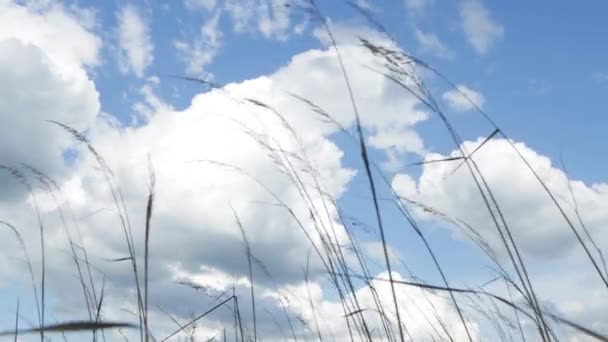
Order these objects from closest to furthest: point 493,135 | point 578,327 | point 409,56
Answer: point 578,327 → point 493,135 → point 409,56

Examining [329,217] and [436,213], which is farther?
[329,217]

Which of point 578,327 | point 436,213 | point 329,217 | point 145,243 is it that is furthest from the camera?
point 329,217

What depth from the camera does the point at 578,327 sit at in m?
1.18

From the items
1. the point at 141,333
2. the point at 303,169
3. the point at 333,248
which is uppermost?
the point at 303,169

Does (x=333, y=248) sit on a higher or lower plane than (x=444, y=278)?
higher

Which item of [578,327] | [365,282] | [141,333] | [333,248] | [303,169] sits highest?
[303,169]

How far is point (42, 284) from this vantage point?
310 centimetres

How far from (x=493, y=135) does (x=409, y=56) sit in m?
0.49

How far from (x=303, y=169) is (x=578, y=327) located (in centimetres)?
203

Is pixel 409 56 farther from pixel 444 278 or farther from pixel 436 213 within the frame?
pixel 444 278

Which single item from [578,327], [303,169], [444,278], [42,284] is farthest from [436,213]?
[42,284]

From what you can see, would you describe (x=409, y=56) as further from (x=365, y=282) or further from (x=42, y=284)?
(x=42, y=284)

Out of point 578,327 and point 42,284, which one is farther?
point 42,284

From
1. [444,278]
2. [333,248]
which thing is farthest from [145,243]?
[444,278]
